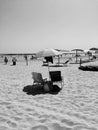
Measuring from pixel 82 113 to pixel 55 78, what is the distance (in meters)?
3.83

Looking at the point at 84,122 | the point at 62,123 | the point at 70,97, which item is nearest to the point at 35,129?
the point at 62,123

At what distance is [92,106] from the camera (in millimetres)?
5199

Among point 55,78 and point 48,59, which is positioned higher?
point 48,59

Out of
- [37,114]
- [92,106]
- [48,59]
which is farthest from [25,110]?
→ [48,59]

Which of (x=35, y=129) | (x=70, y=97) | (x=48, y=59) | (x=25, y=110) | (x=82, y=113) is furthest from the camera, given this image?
(x=48, y=59)

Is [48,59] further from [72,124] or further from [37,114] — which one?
[72,124]

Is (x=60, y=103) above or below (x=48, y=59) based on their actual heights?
below

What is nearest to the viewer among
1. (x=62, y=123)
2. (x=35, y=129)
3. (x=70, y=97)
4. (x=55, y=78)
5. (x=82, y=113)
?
(x=35, y=129)

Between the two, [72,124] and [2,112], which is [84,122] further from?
[2,112]

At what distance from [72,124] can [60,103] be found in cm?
162

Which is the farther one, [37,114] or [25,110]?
[25,110]

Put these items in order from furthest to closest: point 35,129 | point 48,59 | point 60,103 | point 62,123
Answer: point 48,59 < point 60,103 < point 62,123 < point 35,129

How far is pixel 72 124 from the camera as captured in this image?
4.02 meters

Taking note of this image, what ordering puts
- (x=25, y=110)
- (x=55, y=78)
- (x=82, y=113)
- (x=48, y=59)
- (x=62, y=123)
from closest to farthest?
(x=62, y=123) → (x=82, y=113) → (x=25, y=110) → (x=55, y=78) → (x=48, y=59)
